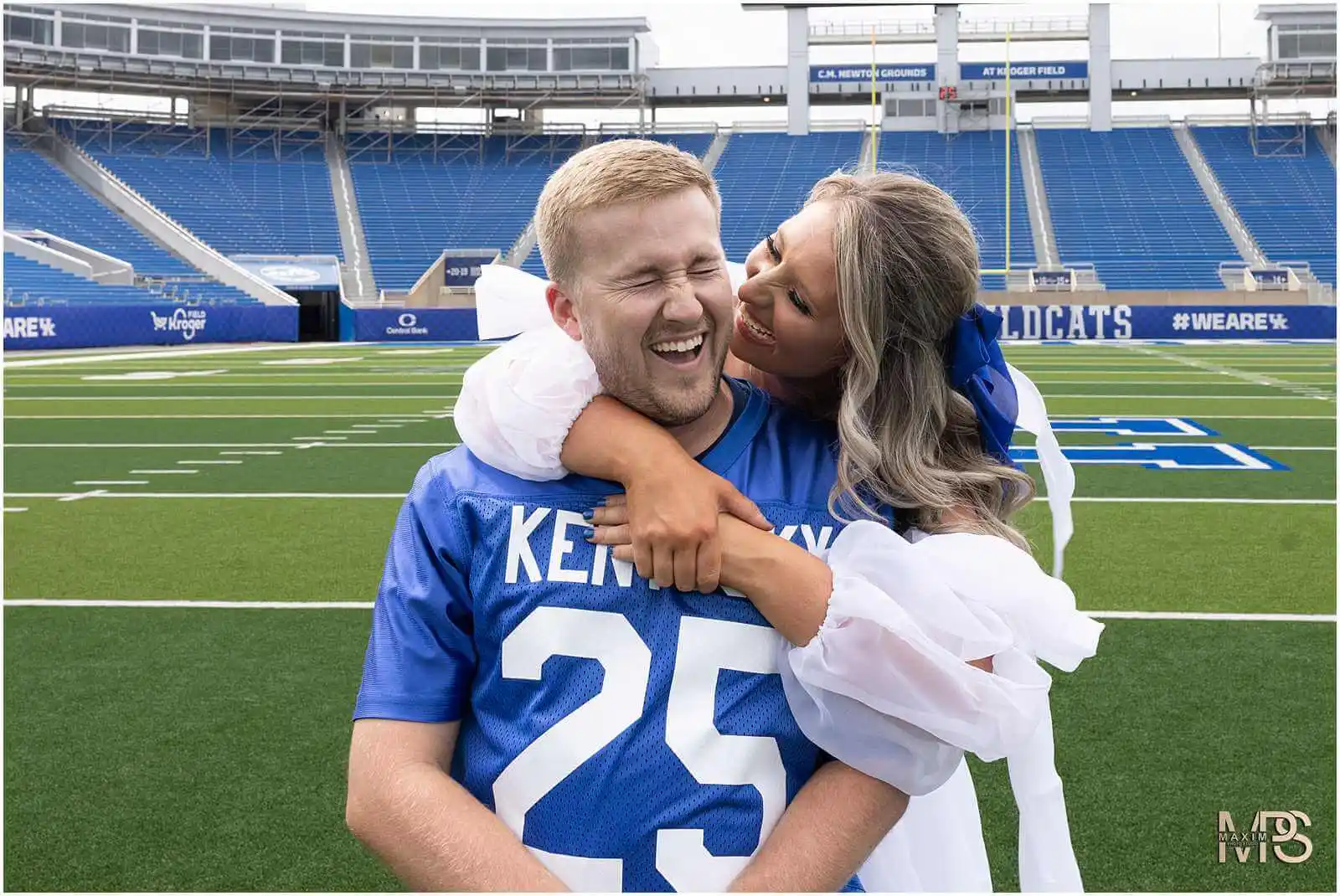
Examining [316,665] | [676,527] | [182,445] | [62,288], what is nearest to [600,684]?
[676,527]

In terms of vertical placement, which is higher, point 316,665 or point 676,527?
point 676,527

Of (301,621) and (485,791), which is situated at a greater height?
(485,791)

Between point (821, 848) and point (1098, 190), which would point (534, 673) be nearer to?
point (821, 848)

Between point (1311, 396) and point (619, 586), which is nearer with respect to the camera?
point (619, 586)

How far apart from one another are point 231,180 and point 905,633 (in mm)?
35737

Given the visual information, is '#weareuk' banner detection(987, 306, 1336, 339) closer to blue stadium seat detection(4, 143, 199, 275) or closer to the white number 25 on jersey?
blue stadium seat detection(4, 143, 199, 275)

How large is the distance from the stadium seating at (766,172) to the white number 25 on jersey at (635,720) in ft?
100

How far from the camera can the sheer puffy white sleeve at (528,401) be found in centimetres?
155

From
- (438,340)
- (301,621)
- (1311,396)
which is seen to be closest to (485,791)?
(301,621)

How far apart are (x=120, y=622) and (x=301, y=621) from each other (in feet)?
1.93

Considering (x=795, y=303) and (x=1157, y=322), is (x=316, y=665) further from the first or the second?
(x=1157, y=322)

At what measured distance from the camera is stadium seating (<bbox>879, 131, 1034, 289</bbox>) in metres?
32.5

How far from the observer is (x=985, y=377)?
1635 millimetres

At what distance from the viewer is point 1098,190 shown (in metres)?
34.8
